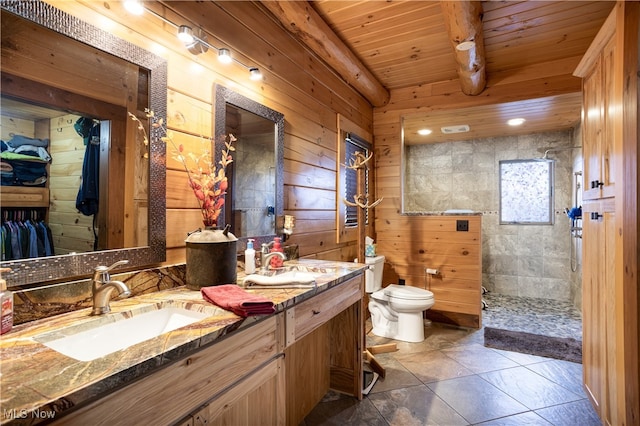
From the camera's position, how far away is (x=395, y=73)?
314 centimetres

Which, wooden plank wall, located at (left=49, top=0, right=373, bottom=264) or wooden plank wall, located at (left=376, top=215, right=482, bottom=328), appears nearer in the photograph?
wooden plank wall, located at (left=49, top=0, right=373, bottom=264)

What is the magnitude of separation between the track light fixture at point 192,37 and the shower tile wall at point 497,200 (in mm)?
3769

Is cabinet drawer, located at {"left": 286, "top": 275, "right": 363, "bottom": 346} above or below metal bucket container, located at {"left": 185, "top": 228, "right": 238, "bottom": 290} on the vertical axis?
below

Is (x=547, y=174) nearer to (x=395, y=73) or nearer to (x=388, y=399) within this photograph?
(x=395, y=73)

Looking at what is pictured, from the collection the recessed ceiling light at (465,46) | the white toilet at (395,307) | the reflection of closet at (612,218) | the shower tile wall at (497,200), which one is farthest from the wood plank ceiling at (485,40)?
the white toilet at (395,307)

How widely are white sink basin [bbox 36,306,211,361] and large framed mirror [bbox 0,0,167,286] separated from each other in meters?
0.22

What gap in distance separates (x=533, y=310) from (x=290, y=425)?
3.38 metres

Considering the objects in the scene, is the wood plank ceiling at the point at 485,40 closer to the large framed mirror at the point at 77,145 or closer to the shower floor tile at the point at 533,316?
the large framed mirror at the point at 77,145

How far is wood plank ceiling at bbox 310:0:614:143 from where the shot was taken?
2.12 meters

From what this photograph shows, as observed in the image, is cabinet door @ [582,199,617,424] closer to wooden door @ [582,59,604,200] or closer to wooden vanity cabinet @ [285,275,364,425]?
wooden door @ [582,59,604,200]

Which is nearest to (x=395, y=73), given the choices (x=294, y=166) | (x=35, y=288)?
(x=294, y=166)

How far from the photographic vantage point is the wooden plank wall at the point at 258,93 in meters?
1.37

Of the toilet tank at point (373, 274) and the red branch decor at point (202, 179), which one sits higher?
the red branch decor at point (202, 179)

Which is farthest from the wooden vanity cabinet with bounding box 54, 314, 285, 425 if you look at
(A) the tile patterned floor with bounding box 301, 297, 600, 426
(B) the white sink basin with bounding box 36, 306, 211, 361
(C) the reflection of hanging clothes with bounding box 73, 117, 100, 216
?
(A) the tile patterned floor with bounding box 301, 297, 600, 426
